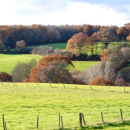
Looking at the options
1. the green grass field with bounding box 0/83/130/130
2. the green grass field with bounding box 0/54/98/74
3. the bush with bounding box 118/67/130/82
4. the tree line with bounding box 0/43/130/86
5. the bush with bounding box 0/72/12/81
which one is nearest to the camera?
the green grass field with bounding box 0/83/130/130

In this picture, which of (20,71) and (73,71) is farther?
(73,71)

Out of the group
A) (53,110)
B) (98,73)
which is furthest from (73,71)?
(53,110)

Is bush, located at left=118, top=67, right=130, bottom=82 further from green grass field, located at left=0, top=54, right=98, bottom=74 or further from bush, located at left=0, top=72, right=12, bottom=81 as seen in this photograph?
bush, located at left=0, top=72, right=12, bottom=81

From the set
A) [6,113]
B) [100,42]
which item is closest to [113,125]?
[6,113]

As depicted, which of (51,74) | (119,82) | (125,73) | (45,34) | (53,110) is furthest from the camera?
(45,34)

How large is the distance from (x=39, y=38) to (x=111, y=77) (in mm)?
77398

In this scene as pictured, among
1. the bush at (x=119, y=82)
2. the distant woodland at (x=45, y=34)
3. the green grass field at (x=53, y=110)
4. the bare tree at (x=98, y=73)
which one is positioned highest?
the distant woodland at (x=45, y=34)

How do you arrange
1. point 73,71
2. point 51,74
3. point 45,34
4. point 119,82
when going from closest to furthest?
point 51,74
point 119,82
point 73,71
point 45,34

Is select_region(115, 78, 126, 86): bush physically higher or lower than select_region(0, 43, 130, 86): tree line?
lower

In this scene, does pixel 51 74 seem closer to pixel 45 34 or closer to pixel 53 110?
pixel 53 110

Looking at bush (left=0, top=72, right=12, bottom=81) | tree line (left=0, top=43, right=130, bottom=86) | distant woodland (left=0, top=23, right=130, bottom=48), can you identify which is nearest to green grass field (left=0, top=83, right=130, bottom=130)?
tree line (left=0, top=43, right=130, bottom=86)

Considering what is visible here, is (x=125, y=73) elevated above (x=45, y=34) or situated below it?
below

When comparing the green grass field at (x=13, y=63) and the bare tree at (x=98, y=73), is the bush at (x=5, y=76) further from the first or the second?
the bare tree at (x=98, y=73)

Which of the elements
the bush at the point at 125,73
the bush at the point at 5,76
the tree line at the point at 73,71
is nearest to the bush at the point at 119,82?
the tree line at the point at 73,71
